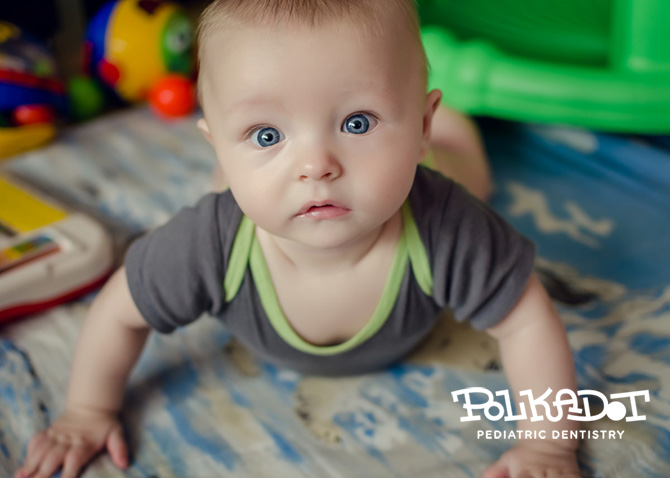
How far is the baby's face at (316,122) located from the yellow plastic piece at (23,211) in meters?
0.49

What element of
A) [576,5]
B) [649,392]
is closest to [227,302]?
[649,392]

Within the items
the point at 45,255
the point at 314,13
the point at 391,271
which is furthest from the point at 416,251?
the point at 45,255

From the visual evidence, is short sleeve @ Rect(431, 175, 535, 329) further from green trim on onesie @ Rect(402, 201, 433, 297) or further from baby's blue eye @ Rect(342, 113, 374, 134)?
baby's blue eye @ Rect(342, 113, 374, 134)

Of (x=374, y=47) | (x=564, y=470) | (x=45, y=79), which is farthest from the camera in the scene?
(x=45, y=79)

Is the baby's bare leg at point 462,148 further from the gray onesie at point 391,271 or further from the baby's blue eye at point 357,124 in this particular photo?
the baby's blue eye at point 357,124

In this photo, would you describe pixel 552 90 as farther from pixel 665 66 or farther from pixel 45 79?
pixel 45 79

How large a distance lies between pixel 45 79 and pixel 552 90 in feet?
2.82

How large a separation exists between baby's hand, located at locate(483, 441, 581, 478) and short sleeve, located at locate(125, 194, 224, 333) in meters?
0.30

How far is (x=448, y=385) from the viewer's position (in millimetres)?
748

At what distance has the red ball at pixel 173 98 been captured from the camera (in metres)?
1.29

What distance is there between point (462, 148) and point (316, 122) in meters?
0.54

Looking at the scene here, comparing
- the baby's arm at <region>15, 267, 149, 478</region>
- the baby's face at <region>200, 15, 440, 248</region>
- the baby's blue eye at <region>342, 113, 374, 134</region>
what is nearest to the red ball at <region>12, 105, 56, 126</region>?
the baby's arm at <region>15, 267, 149, 478</region>

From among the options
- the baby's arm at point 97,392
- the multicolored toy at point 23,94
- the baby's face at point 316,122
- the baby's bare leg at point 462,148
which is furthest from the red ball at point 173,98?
the baby's face at point 316,122

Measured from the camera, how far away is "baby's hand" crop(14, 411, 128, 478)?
0.65m
